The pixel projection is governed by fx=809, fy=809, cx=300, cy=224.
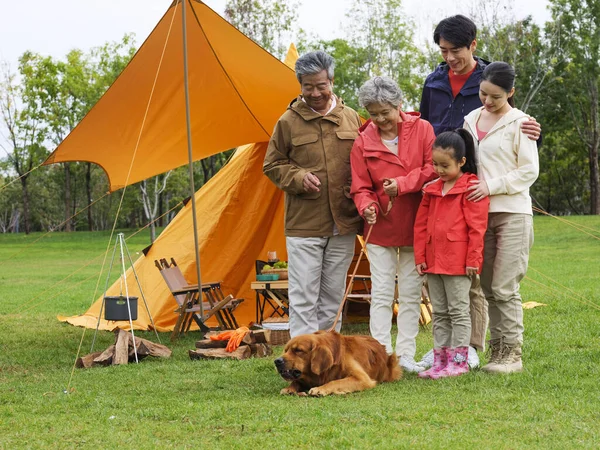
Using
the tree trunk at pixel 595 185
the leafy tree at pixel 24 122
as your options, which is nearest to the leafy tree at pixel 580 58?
the tree trunk at pixel 595 185

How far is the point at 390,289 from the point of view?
4328 mm

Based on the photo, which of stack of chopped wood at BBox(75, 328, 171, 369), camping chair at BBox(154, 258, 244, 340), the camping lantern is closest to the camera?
stack of chopped wood at BBox(75, 328, 171, 369)

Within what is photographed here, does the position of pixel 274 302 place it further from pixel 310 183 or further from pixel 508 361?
pixel 508 361

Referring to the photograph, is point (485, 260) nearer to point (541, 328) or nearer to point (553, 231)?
point (541, 328)

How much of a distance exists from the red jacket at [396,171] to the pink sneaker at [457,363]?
0.61 m

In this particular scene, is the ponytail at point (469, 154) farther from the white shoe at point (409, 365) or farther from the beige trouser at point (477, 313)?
the white shoe at point (409, 365)

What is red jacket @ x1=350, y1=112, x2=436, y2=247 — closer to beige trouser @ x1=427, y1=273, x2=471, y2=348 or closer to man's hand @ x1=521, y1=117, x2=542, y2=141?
beige trouser @ x1=427, y1=273, x2=471, y2=348

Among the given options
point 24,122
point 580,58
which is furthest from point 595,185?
point 24,122

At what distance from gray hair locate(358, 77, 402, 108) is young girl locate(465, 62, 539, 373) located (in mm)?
443

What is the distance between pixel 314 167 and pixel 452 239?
963mm

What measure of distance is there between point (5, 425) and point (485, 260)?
2459 millimetres

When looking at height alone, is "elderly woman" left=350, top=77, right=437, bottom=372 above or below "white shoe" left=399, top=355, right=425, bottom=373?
above

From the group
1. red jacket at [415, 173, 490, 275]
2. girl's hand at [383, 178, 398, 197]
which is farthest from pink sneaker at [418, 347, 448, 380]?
girl's hand at [383, 178, 398, 197]

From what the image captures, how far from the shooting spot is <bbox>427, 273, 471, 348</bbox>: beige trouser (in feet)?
13.5
